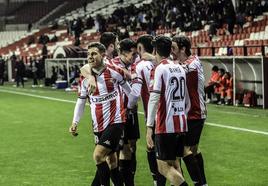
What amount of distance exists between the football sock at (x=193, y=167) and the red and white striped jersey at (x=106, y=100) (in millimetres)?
960

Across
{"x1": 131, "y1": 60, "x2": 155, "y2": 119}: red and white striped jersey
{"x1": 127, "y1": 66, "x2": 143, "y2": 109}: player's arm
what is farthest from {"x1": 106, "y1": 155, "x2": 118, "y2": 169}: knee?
{"x1": 131, "y1": 60, "x2": 155, "y2": 119}: red and white striped jersey

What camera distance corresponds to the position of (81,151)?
13023 mm

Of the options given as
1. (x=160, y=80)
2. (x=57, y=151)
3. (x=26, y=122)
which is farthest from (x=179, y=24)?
(x=160, y=80)

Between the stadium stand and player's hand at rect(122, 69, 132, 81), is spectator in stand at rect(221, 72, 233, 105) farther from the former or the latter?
player's hand at rect(122, 69, 132, 81)

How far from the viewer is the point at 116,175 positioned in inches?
322

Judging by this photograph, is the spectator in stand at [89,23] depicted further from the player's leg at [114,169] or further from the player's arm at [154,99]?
the player's arm at [154,99]

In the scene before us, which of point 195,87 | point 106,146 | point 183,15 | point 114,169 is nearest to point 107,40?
point 195,87

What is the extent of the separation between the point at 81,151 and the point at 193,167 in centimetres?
523

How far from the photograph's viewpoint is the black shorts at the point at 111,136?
25.8ft

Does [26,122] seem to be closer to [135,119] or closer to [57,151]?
[57,151]

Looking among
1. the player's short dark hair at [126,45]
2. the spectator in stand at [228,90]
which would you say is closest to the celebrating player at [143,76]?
the player's short dark hair at [126,45]

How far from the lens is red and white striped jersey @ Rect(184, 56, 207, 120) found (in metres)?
8.26

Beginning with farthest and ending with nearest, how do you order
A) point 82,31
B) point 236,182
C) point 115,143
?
point 82,31
point 236,182
point 115,143

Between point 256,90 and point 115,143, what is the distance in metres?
14.4
